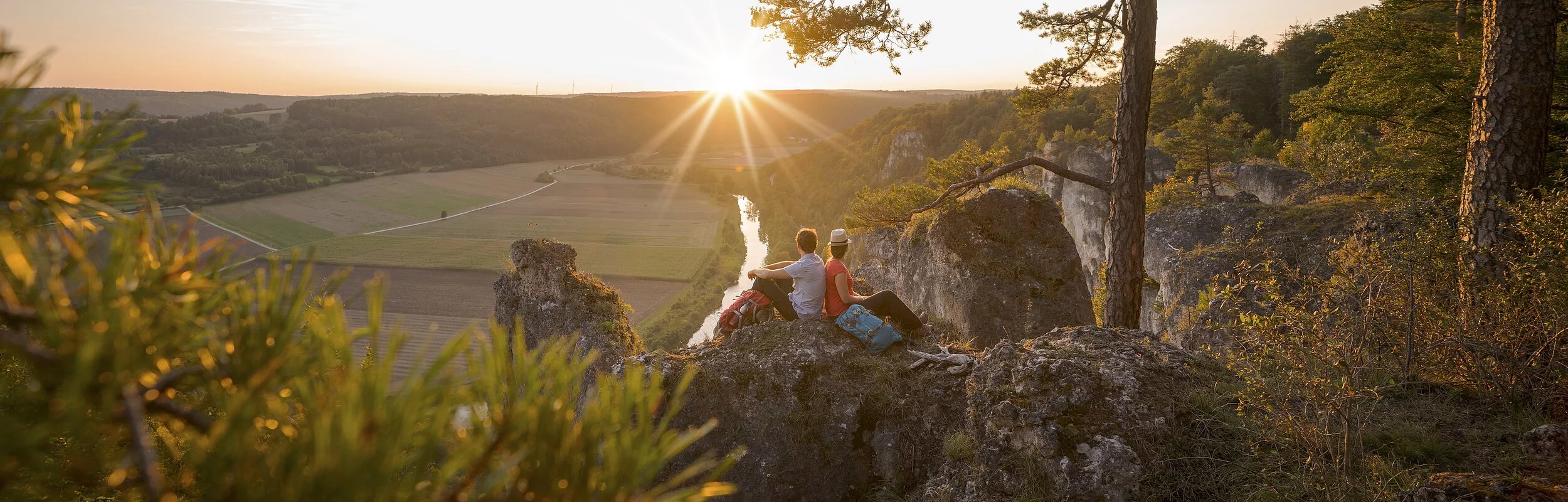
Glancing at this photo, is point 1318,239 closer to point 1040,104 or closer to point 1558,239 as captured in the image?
point 1040,104

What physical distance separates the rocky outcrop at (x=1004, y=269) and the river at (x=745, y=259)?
2396cm

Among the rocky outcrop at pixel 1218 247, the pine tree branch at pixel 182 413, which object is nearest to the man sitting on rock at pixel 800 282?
the rocky outcrop at pixel 1218 247

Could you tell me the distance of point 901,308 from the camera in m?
7.96

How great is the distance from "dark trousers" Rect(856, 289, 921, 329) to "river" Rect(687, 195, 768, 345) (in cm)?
2745

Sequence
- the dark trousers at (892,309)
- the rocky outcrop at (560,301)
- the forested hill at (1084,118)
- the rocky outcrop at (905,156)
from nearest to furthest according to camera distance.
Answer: the dark trousers at (892,309) < the rocky outcrop at (560,301) < the forested hill at (1084,118) < the rocky outcrop at (905,156)

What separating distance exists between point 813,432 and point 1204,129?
29161mm

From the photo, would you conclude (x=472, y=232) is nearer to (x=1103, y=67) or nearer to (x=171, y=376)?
(x=1103, y=67)

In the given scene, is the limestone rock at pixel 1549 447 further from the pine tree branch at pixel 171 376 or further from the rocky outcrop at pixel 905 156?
the rocky outcrop at pixel 905 156

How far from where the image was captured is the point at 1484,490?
3439mm

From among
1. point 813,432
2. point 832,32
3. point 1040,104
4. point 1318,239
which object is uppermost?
point 832,32

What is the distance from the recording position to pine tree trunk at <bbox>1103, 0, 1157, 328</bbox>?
348 inches

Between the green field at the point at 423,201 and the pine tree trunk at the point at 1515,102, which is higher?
the pine tree trunk at the point at 1515,102

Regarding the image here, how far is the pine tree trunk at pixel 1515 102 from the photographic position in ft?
19.7

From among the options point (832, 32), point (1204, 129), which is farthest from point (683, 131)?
point (832, 32)
